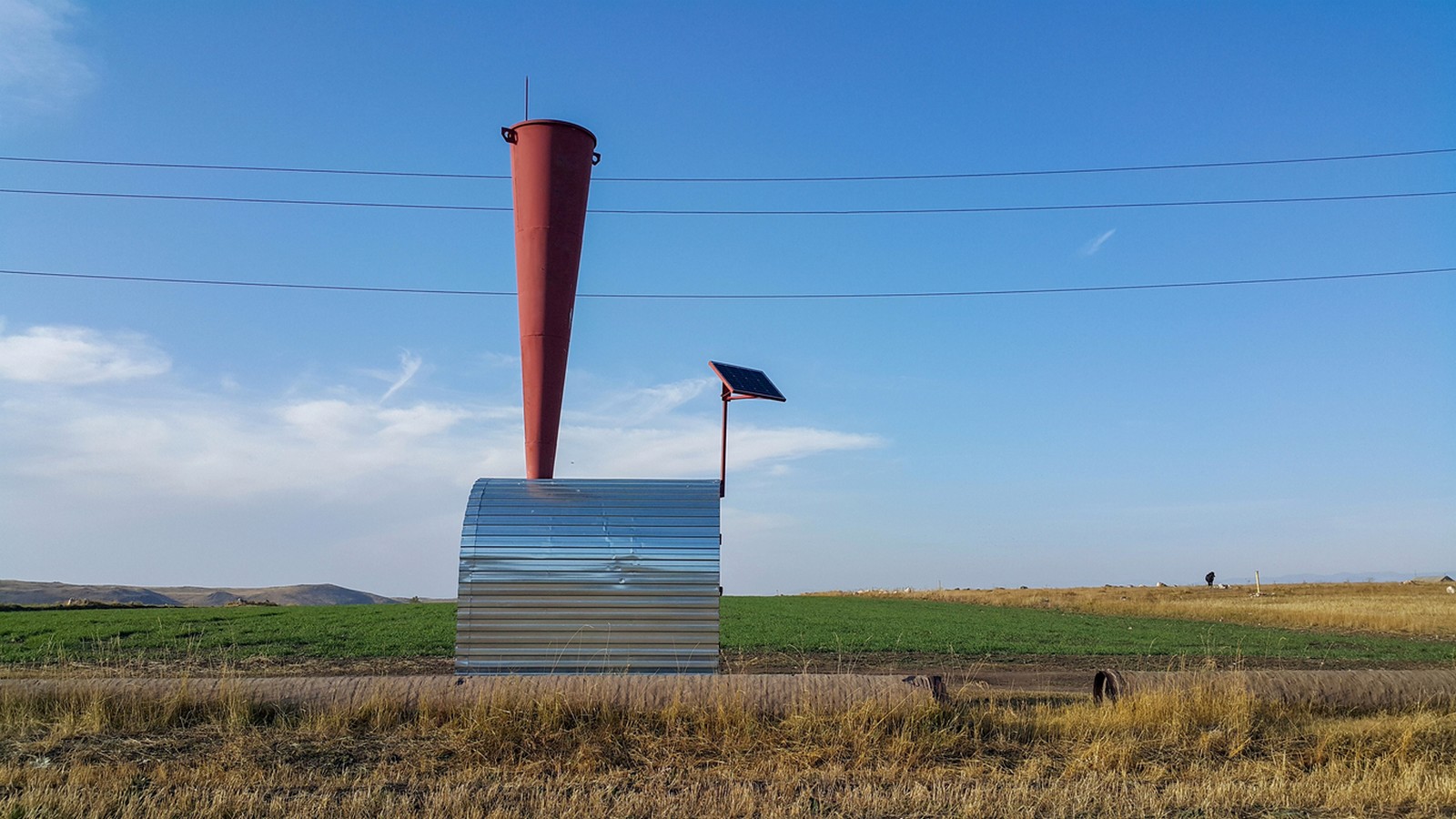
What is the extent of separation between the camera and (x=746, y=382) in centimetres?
1516

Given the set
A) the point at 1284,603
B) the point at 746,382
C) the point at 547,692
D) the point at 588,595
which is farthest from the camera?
the point at 1284,603

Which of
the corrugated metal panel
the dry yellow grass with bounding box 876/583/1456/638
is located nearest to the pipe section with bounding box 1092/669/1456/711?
the corrugated metal panel

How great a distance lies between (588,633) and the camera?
1134 cm

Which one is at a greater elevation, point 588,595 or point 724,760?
point 588,595

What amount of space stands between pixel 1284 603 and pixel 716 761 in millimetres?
51924

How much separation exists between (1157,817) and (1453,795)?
2743 mm

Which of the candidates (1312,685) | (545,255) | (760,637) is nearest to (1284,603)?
(760,637)

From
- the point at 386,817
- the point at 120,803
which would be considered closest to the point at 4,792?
the point at 120,803

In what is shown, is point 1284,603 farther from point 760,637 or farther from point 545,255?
point 545,255

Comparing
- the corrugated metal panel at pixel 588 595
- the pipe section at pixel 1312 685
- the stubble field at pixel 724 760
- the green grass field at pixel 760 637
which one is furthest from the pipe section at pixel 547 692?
the green grass field at pixel 760 637

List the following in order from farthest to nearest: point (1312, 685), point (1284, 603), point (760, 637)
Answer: point (1284, 603) → point (760, 637) → point (1312, 685)

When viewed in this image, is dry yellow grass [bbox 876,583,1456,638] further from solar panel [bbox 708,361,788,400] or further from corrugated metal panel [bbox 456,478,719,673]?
corrugated metal panel [bbox 456,478,719,673]

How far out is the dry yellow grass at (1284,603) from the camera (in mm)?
36312

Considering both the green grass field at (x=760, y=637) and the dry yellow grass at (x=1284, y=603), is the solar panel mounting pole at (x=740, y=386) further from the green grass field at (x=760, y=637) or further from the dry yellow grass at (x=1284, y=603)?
the dry yellow grass at (x=1284, y=603)
